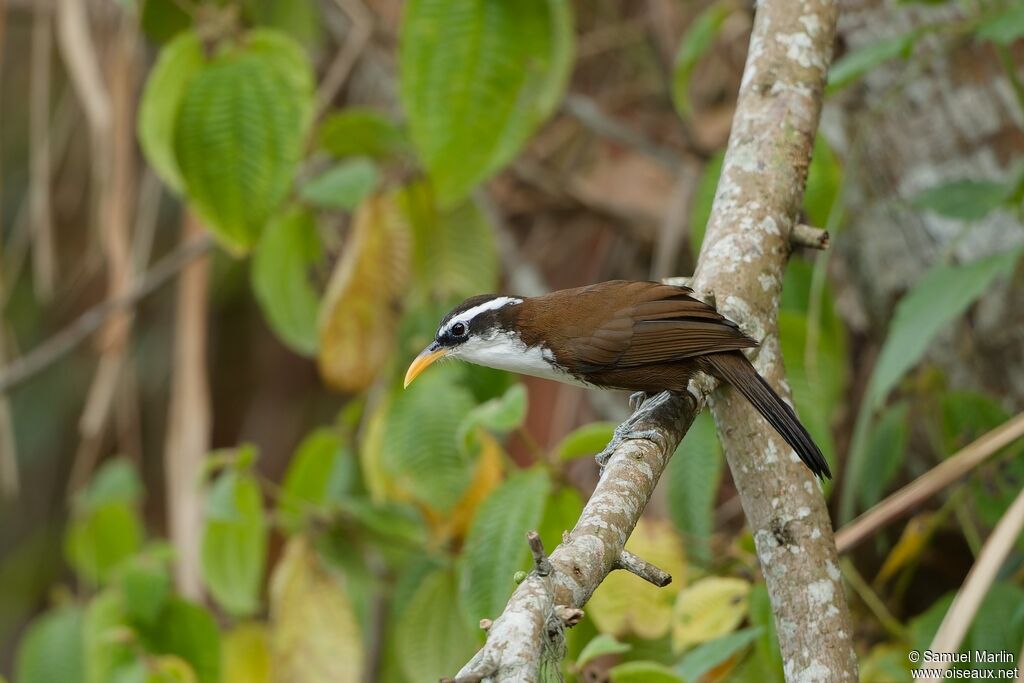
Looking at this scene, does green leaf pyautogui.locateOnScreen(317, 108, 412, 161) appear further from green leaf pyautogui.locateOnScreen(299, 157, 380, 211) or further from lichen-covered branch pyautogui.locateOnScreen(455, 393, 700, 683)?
lichen-covered branch pyautogui.locateOnScreen(455, 393, 700, 683)

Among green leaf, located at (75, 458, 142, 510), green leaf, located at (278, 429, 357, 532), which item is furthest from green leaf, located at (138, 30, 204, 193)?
green leaf, located at (75, 458, 142, 510)

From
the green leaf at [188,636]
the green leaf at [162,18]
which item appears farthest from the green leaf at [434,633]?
the green leaf at [162,18]

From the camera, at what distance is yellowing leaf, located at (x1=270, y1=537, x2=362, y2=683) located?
350 centimetres

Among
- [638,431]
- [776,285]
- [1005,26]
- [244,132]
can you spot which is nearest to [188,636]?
[244,132]

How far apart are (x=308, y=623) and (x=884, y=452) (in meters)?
1.81

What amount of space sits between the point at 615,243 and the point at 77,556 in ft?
8.70

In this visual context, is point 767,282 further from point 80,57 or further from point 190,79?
point 80,57

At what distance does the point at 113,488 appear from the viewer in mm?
4543

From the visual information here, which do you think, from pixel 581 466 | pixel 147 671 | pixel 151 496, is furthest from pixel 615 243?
pixel 151 496

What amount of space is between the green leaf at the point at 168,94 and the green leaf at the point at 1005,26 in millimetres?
2215

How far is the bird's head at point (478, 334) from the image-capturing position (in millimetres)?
2859

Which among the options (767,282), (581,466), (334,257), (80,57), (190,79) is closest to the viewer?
(767,282)

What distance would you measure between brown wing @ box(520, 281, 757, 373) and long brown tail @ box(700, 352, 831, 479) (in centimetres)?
4

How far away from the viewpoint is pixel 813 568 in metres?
2.12
